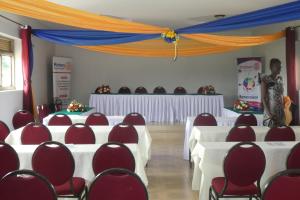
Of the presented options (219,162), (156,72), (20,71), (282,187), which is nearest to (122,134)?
(219,162)

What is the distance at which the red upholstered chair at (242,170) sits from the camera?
3.42m

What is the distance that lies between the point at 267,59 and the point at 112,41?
6.49 metres

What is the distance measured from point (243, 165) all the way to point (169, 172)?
8.21 ft

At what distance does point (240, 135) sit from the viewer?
502cm

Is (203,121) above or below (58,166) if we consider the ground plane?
above

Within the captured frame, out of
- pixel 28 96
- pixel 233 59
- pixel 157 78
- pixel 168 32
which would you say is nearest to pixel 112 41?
pixel 168 32

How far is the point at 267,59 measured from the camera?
1137cm

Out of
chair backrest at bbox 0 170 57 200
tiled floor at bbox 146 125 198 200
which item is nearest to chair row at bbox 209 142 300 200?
tiled floor at bbox 146 125 198 200

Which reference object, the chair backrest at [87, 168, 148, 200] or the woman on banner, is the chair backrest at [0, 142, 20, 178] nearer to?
the chair backrest at [87, 168, 148, 200]

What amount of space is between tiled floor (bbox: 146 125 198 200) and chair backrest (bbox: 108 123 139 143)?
29.0 inches

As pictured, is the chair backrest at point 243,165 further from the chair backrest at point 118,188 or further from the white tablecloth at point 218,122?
Answer: the white tablecloth at point 218,122

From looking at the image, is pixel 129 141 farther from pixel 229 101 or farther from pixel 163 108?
pixel 229 101

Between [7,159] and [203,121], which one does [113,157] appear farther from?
[203,121]

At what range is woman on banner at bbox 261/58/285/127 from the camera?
5.89 m
